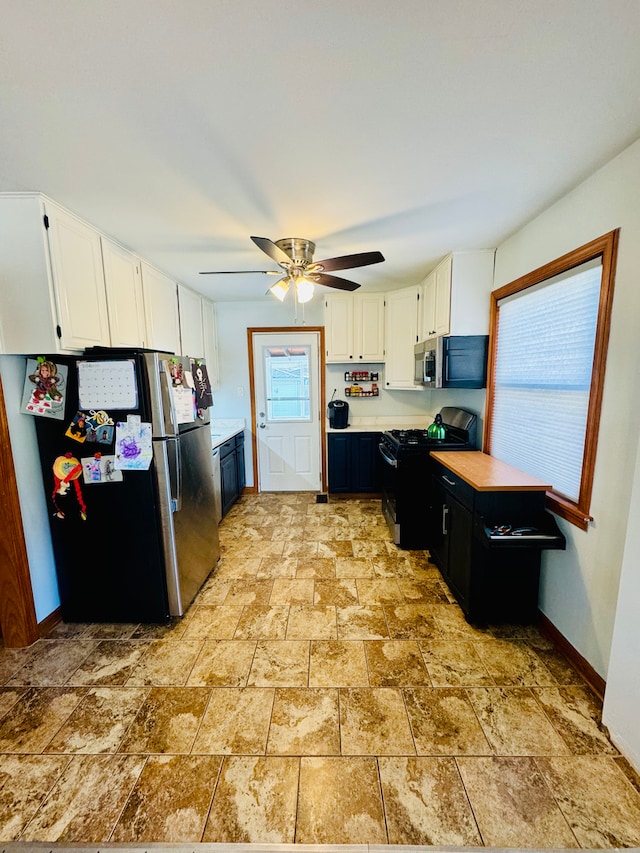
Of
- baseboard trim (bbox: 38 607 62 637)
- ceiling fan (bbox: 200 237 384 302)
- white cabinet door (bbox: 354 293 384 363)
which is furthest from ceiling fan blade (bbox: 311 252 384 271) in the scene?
baseboard trim (bbox: 38 607 62 637)

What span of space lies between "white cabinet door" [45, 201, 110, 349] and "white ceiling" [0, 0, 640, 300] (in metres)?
0.15

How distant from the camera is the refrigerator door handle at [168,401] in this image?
2031mm

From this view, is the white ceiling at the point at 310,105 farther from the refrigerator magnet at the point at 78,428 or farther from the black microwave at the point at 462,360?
the refrigerator magnet at the point at 78,428

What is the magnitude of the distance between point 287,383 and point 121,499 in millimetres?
2660

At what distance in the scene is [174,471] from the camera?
213cm

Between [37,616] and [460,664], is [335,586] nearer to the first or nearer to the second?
[460,664]

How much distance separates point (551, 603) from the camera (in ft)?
6.71

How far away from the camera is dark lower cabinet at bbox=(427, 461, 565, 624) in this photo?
195cm

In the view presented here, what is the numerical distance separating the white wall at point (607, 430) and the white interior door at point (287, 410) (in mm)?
2889

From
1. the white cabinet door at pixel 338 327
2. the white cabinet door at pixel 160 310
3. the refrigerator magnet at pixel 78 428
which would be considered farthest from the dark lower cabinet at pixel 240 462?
the refrigerator magnet at pixel 78 428

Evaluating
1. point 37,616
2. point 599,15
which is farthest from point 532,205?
point 37,616

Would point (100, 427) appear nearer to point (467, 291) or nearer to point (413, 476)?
point (413, 476)

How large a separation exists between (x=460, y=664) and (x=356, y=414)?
3.02 m

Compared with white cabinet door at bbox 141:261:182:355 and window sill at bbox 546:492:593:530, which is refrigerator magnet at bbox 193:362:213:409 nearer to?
white cabinet door at bbox 141:261:182:355
